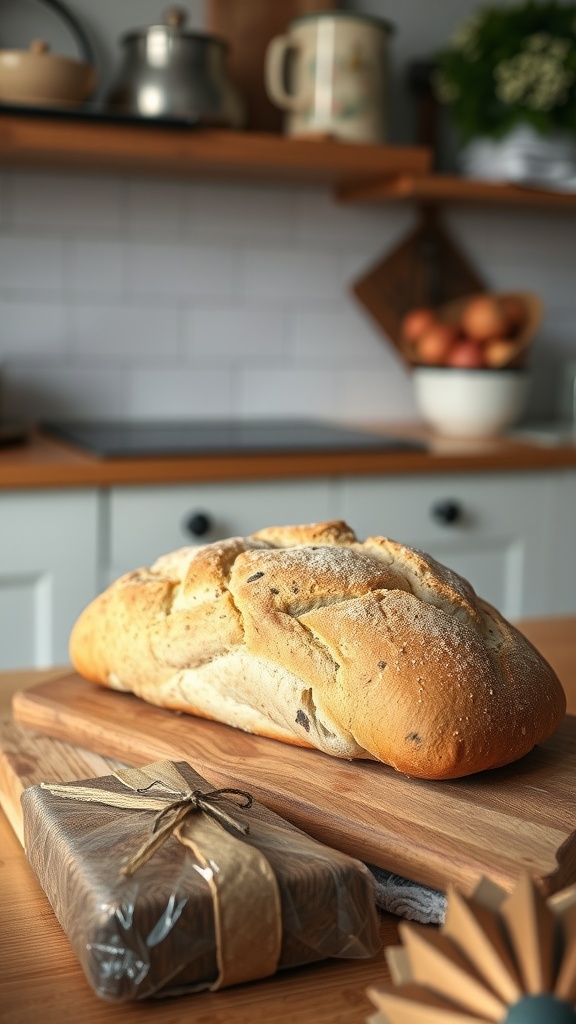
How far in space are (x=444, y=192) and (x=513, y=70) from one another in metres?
0.32

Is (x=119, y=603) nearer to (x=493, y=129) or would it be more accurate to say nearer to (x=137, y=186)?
(x=137, y=186)

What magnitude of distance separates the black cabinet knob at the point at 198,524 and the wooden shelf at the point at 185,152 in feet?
2.26

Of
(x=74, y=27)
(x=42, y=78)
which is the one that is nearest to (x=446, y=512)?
(x=42, y=78)

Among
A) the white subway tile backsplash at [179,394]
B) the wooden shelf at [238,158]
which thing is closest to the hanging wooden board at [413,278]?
the wooden shelf at [238,158]

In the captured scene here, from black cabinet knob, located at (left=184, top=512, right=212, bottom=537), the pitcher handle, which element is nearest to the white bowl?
the pitcher handle

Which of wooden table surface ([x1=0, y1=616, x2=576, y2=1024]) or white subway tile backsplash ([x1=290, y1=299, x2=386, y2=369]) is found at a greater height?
white subway tile backsplash ([x1=290, y1=299, x2=386, y2=369])

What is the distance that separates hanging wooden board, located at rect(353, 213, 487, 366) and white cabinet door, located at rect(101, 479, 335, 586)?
793mm

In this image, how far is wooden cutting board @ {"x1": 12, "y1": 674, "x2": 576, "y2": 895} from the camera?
0.60 meters

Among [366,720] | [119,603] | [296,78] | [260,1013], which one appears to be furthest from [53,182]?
[260,1013]

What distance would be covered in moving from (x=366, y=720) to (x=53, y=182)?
1950 millimetres

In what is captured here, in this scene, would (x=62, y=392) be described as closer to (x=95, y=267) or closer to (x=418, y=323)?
(x=95, y=267)

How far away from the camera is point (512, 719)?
2.18 feet

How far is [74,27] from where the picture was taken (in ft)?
7.50

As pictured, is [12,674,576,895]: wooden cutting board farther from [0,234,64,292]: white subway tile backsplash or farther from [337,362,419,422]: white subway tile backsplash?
[337,362,419,422]: white subway tile backsplash
